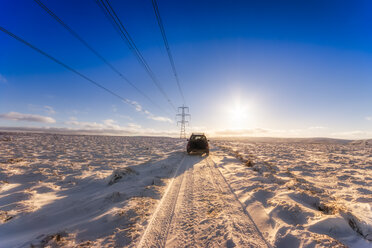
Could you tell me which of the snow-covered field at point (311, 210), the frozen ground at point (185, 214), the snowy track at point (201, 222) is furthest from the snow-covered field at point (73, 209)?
the snow-covered field at point (311, 210)

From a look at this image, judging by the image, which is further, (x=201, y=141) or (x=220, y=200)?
(x=201, y=141)

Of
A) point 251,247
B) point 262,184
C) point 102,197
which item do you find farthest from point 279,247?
point 102,197

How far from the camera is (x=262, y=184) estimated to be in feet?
17.9

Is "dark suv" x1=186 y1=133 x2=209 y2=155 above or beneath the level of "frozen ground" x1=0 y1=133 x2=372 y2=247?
above

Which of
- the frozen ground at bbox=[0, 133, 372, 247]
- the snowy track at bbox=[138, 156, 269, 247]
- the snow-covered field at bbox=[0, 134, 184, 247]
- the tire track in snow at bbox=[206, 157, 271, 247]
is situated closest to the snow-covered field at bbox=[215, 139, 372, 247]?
the frozen ground at bbox=[0, 133, 372, 247]

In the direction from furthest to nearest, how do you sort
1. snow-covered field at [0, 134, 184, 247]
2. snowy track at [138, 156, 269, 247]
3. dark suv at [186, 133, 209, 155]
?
dark suv at [186, 133, 209, 155] → snow-covered field at [0, 134, 184, 247] → snowy track at [138, 156, 269, 247]

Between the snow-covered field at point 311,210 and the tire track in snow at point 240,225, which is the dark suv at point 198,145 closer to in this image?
the snow-covered field at point 311,210

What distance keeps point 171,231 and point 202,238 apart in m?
0.60

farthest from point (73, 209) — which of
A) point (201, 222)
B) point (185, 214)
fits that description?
point (201, 222)

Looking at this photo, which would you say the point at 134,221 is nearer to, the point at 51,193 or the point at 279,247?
the point at 279,247

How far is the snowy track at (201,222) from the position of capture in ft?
8.39

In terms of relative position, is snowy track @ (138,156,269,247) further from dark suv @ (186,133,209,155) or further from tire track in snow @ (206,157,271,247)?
dark suv @ (186,133,209,155)

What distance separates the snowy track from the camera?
2559 mm

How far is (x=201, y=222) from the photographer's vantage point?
311 centimetres
